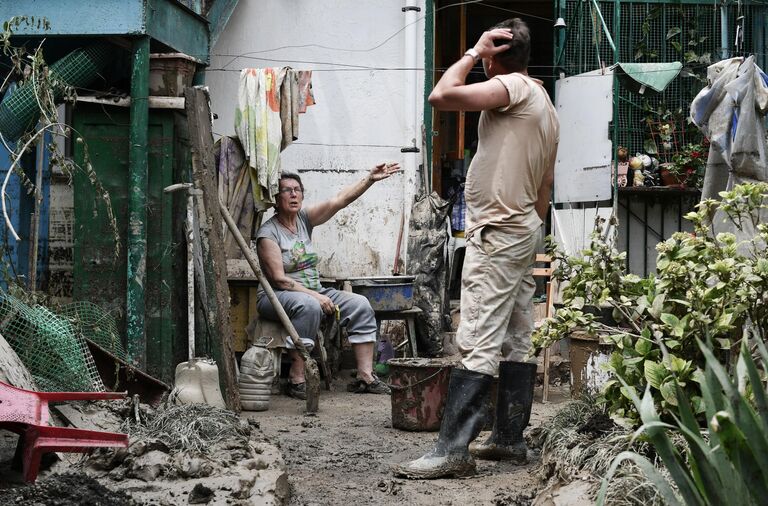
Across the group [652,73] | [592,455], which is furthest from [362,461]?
[652,73]

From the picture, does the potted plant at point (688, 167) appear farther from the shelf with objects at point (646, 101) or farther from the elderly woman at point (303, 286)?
the elderly woman at point (303, 286)

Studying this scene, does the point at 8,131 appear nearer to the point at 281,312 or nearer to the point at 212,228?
the point at 212,228

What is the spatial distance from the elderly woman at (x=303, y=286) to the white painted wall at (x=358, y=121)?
1785mm

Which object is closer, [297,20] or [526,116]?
[526,116]

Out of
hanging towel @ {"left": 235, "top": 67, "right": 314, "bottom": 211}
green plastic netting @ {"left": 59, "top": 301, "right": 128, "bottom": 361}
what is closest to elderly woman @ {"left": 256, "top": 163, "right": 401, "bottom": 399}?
hanging towel @ {"left": 235, "top": 67, "right": 314, "bottom": 211}

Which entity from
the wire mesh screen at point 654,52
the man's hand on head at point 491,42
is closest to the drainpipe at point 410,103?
the wire mesh screen at point 654,52

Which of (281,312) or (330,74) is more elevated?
(330,74)

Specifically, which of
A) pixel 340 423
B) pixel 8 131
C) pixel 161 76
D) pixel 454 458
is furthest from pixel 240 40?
pixel 454 458

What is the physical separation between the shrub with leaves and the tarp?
5.31m

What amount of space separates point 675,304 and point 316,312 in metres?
3.72

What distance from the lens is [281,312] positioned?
7199 millimetres

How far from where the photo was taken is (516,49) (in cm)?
507

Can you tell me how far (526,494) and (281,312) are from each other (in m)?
3.15

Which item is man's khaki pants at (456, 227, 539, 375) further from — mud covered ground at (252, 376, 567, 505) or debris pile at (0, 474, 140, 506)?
debris pile at (0, 474, 140, 506)
